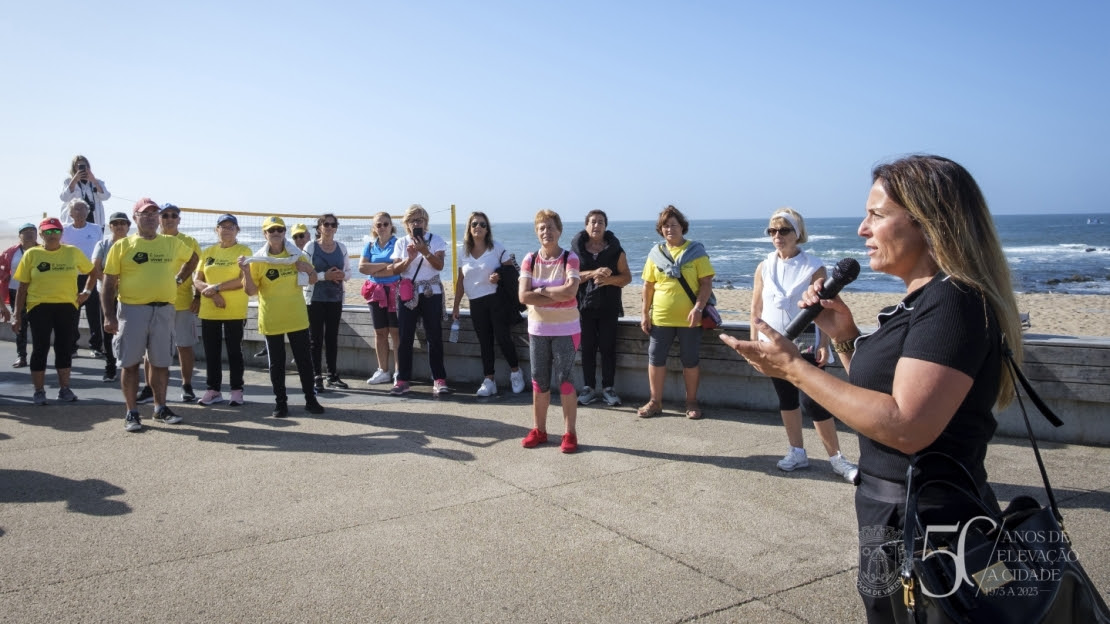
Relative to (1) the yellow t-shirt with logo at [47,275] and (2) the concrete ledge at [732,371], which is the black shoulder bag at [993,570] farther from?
(1) the yellow t-shirt with logo at [47,275]

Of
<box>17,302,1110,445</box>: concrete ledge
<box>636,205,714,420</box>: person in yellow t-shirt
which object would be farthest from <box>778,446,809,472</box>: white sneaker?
<box>636,205,714,420</box>: person in yellow t-shirt

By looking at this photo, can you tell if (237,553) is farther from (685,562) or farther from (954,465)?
(954,465)

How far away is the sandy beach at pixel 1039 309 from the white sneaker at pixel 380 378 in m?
6.33

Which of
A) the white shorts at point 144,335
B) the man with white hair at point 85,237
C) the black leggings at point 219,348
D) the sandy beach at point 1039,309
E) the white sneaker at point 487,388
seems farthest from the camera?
the sandy beach at point 1039,309

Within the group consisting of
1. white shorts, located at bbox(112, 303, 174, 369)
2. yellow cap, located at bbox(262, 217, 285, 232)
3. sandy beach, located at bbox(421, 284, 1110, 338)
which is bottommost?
sandy beach, located at bbox(421, 284, 1110, 338)

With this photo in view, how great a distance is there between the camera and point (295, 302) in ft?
24.7

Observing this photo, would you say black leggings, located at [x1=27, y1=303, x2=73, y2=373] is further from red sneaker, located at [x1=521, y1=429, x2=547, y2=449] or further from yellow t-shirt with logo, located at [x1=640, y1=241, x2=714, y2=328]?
yellow t-shirt with logo, located at [x1=640, y1=241, x2=714, y2=328]

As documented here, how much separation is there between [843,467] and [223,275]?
592cm

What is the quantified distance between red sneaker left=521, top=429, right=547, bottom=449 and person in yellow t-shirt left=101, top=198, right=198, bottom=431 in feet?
10.7

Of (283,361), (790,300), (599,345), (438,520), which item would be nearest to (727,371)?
(599,345)

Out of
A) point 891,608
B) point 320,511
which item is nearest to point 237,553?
point 320,511

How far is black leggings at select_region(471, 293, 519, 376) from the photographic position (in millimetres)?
8328

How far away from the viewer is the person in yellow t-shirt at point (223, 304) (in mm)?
7816

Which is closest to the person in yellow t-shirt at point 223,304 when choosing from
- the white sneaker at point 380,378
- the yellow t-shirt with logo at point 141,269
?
the yellow t-shirt with logo at point 141,269
